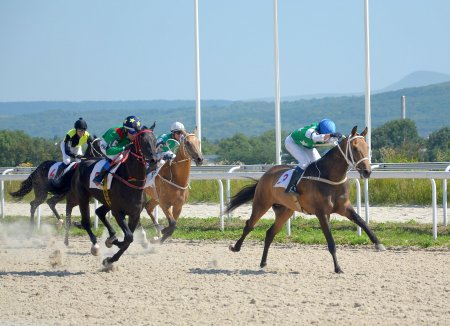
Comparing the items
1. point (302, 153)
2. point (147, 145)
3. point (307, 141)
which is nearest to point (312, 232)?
point (302, 153)

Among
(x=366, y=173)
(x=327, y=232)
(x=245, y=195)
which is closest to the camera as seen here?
(x=366, y=173)

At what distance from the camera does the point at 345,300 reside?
779cm

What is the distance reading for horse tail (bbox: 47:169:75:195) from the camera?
13117 mm

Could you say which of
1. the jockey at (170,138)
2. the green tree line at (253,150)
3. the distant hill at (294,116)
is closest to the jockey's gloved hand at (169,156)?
the jockey at (170,138)

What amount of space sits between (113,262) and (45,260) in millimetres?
1522

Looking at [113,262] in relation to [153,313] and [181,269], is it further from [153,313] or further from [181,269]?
[153,313]

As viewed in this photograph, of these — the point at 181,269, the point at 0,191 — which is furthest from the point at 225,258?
the point at 0,191

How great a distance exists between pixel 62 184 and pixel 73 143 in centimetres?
63

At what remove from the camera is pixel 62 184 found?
13117 mm

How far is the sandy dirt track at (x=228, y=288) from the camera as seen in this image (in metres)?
7.26

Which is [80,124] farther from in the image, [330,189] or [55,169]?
[330,189]

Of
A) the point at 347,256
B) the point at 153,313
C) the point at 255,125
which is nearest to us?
the point at 153,313

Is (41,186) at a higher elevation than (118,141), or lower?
lower

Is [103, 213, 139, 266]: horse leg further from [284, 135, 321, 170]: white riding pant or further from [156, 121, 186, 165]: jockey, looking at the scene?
[156, 121, 186, 165]: jockey
